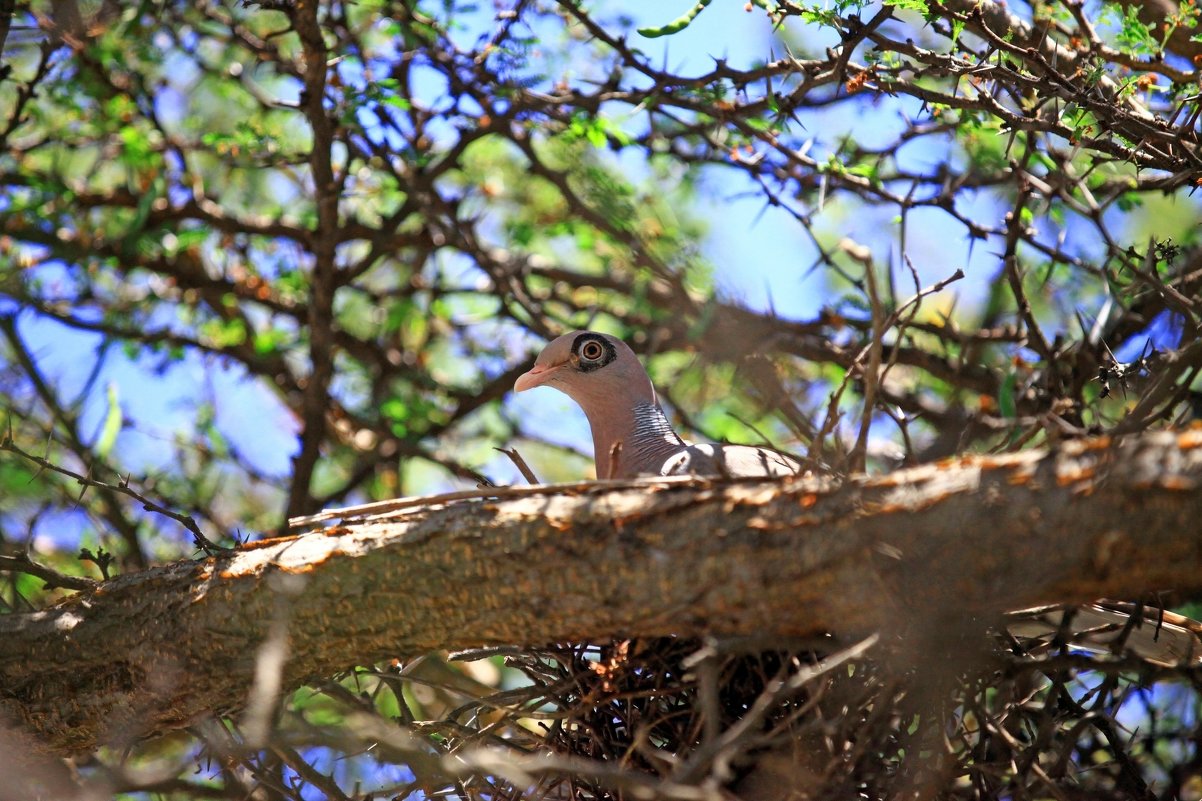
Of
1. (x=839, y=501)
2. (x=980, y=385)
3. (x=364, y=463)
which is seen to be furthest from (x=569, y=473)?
(x=839, y=501)

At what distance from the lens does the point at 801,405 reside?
5.37 meters

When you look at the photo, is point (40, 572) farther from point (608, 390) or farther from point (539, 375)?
point (608, 390)

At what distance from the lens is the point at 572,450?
5.66 meters

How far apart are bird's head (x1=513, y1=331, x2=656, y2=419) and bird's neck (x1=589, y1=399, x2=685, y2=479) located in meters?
0.05

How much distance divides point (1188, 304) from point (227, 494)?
5.47 meters

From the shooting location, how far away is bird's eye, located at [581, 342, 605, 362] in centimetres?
432

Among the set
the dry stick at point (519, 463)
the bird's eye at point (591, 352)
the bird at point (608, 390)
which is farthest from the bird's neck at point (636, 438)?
the dry stick at point (519, 463)

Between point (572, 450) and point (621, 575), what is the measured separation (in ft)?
10.1

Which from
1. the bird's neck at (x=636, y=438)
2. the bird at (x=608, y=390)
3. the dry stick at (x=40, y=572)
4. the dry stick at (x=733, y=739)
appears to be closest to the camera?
the dry stick at (x=733, y=739)

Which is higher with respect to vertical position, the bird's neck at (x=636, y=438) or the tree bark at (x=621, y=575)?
the bird's neck at (x=636, y=438)

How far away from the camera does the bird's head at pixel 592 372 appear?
429cm

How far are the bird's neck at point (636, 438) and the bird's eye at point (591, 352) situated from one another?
0.23 metres

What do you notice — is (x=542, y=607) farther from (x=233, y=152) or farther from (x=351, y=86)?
(x=233, y=152)

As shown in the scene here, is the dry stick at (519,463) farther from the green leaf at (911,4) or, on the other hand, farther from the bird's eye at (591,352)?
the green leaf at (911,4)
